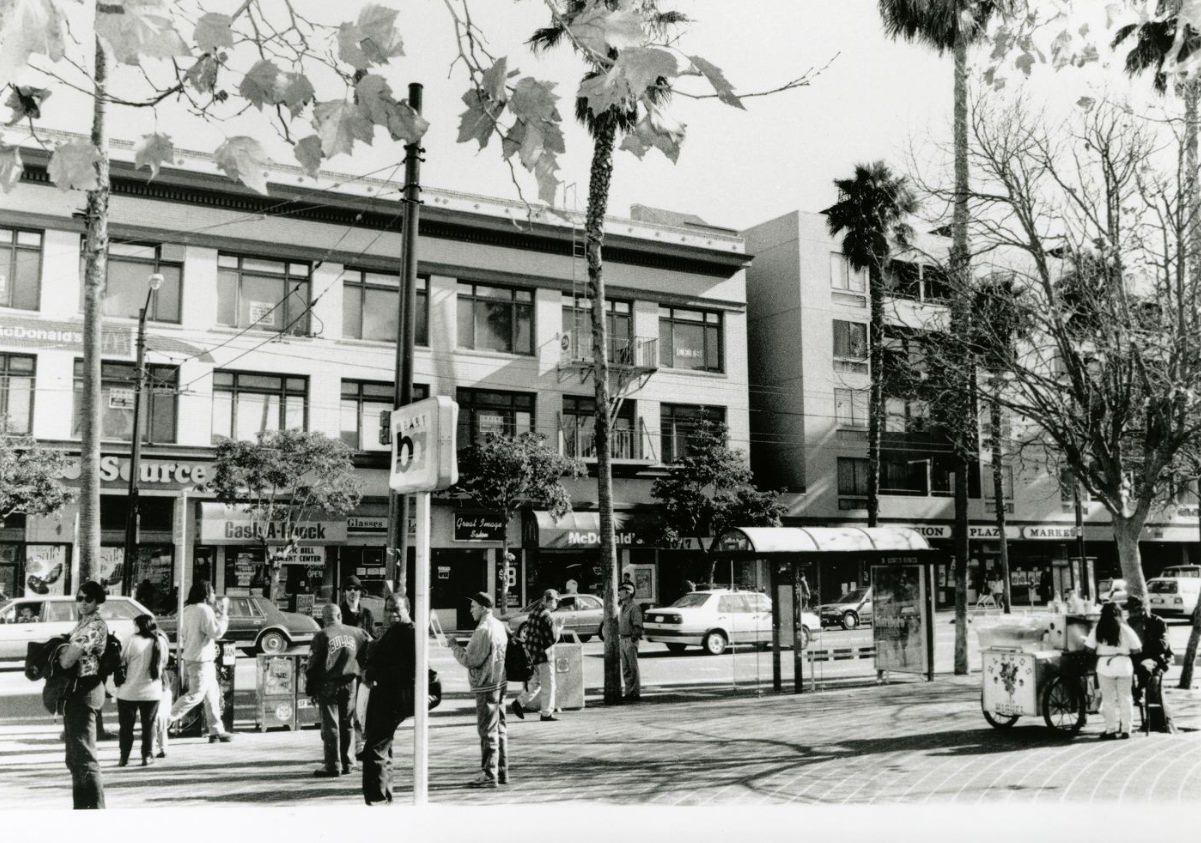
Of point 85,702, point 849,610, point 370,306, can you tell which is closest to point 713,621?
point 849,610

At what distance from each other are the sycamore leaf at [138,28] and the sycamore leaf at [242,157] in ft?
1.52

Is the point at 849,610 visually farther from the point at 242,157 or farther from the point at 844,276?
the point at 242,157

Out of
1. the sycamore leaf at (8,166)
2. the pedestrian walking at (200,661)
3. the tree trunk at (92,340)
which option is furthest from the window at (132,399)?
the sycamore leaf at (8,166)

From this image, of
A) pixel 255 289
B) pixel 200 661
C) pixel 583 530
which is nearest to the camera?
pixel 200 661

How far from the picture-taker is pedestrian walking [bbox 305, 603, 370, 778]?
9.19 meters

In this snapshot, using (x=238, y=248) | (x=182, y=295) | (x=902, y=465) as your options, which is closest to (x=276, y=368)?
(x=238, y=248)

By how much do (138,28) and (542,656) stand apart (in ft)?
34.3

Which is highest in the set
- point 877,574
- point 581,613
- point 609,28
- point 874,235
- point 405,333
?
point 874,235

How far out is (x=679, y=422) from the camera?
2959 centimetres

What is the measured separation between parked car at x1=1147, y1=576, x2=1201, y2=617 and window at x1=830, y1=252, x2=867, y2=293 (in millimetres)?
19427

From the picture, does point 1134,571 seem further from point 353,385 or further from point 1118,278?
point 353,385

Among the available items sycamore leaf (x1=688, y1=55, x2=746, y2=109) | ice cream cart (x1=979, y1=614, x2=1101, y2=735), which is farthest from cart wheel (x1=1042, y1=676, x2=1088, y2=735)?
sycamore leaf (x1=688, y1=55, x2=746, y2=109)

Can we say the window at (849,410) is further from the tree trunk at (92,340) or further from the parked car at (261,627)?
the tree trunk at (92,340)

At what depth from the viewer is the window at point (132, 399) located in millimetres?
15930
